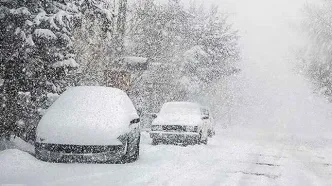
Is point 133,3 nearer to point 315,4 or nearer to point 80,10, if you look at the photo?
point 315,4

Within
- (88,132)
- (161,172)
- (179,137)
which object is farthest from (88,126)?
(179,137)

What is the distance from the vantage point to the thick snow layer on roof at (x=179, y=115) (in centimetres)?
1723

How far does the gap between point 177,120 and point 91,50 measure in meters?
7.50

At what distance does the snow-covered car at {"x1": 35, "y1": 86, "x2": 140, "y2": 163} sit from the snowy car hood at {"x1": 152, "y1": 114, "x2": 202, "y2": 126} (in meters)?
6.29

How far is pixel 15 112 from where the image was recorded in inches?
484

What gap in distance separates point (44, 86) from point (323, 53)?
23.7 metres

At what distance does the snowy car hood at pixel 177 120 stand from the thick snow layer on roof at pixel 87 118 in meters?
5.90

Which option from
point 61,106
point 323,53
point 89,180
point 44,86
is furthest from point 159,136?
point 323,53

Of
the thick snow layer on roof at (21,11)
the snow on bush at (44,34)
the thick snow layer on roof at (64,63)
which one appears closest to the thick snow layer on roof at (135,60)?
the thick snow layer on roof at (64,63)

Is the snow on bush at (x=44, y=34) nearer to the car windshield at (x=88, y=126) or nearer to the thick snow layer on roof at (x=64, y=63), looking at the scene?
the car windshield at (x=88, y=126)

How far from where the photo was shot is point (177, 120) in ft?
56.8

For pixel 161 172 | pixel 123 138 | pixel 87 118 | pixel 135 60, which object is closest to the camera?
pixel 161 172

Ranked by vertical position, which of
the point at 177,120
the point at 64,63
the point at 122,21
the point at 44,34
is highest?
the point at 122,21

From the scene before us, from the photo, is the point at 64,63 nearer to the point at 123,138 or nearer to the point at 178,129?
the point at 123,138
